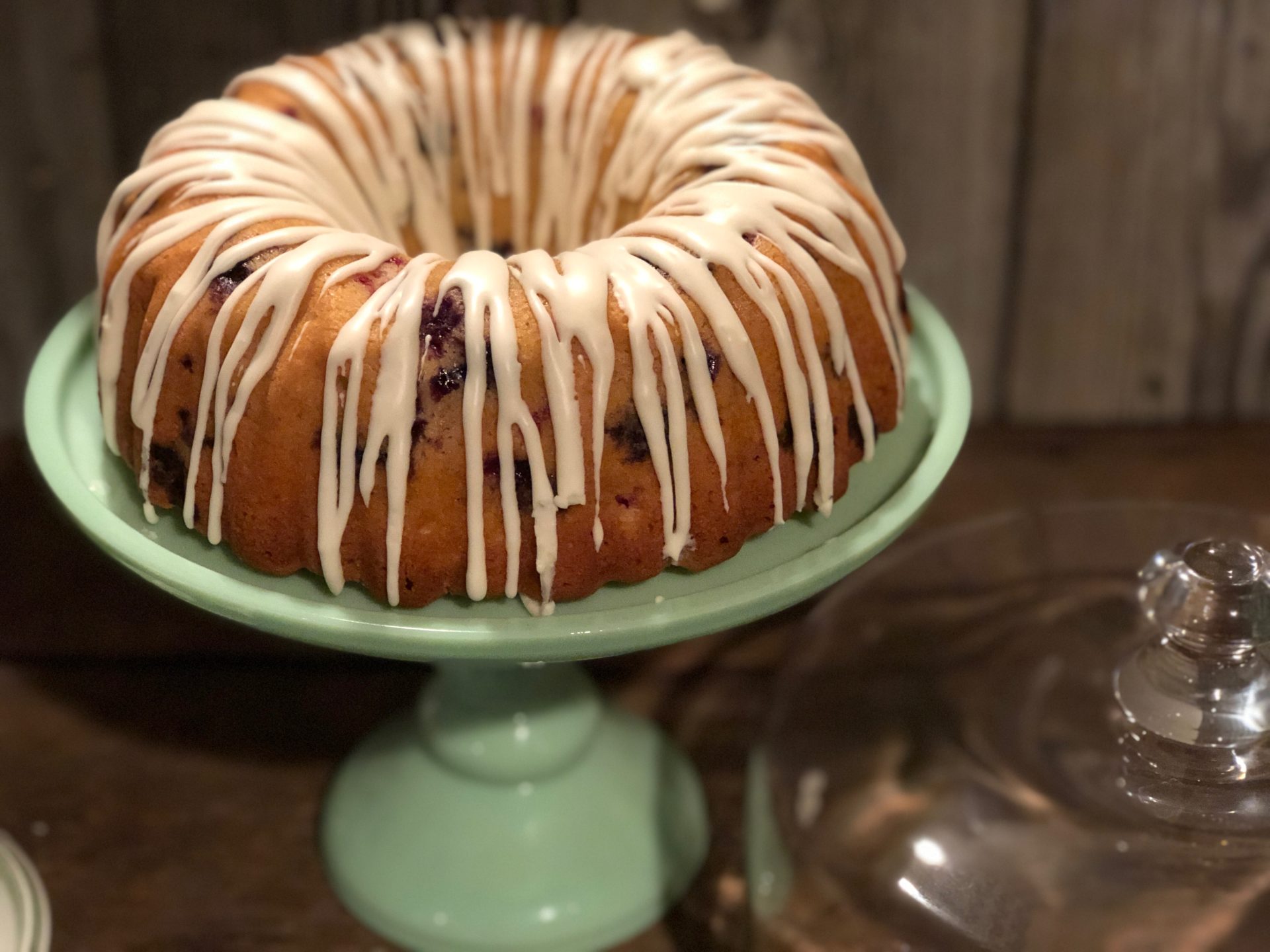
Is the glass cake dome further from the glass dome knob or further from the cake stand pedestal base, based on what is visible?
the cake stand pedestal base

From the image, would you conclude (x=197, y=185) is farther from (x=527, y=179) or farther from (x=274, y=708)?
(x=274, y=708)

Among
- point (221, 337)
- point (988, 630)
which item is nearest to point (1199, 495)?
point (988, 630)

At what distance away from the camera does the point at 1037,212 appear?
48.8 inches

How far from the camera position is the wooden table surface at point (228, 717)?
98 centimetres

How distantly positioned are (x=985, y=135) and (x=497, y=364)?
672mm

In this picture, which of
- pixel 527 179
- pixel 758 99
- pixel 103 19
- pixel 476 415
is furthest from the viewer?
pixel 103 19

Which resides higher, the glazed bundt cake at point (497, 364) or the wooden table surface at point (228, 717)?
the glazed bundt cake at point (497, 364)

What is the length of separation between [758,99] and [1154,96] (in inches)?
18.9

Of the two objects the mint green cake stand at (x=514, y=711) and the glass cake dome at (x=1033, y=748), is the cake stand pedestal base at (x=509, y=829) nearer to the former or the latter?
the mint green cake stand at (x=514, y=711)

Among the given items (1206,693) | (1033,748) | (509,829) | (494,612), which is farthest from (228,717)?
(1206,693)

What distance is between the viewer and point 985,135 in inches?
46.9

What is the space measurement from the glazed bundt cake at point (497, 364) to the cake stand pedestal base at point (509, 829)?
259mm

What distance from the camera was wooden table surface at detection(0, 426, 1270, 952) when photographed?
38.5 inches

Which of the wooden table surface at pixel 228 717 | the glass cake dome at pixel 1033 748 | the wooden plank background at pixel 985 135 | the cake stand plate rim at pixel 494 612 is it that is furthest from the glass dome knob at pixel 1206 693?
the wooden plank background at pixel 985 135
